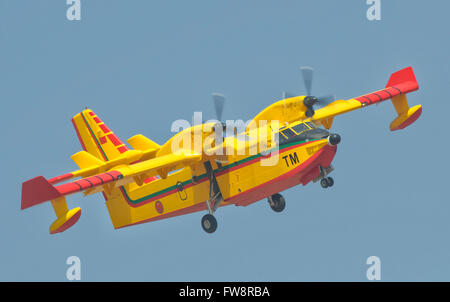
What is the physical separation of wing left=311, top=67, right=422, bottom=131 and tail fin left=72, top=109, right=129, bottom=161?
9137mm

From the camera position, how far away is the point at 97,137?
49031 millimetres

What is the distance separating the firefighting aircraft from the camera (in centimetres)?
4209

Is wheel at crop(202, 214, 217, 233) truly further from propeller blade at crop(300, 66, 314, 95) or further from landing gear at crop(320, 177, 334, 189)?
propeller blade at crop(300, 66, 314, 95)

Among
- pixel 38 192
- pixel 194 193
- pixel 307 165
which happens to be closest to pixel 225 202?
pixel 194 193

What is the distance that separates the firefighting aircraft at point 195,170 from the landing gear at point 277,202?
Answer: 0.04 meters

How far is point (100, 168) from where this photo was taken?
44.4 metres

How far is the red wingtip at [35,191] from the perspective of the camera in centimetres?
3919

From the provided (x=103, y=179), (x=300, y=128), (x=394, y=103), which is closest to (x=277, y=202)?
(x=300, y=128)

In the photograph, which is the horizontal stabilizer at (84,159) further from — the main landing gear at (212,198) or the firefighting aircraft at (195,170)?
the main landing gear at (212,198)

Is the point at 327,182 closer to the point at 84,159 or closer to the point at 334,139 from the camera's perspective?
the point at 334,139

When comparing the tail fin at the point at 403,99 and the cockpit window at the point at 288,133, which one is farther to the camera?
the tail fin at the point at 403,99

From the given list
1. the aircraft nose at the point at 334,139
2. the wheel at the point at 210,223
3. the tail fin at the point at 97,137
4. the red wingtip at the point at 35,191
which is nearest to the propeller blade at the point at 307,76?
the aircraft nose at the point at 334,139

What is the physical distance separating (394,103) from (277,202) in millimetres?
8042

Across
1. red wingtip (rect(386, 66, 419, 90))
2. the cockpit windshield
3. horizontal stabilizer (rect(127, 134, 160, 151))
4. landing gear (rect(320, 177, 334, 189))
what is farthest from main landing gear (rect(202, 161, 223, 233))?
red wingtip (rect(386, 66, 419, 90))
